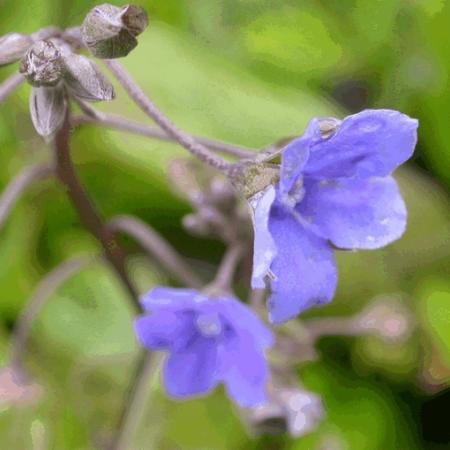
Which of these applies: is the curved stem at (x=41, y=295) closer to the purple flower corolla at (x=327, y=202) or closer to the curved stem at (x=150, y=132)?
the curved stem at (x=150, y=132)

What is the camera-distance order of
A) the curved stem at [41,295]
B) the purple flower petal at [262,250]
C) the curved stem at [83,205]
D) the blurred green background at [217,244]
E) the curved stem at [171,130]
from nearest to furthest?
the purple flower petal at [262,250] < the curved stem at [171,130] < the curved stem at [83,205] < the curved stem at [41,295] < the blurred green background at [217,244]

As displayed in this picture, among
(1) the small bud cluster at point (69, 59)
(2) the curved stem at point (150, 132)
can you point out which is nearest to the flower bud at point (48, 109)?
(1) the small bud cluster at point (69, 59)

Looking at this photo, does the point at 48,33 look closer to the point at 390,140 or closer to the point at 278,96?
the point at 390,140

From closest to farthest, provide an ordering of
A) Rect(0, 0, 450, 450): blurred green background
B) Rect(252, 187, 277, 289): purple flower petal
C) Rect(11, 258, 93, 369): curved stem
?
Rect(252, 187, 277, 289): purple flower petal → Rect(11, 258, 93, 369): curved stem → Rect(0, 0, 450, 450): blurred green background

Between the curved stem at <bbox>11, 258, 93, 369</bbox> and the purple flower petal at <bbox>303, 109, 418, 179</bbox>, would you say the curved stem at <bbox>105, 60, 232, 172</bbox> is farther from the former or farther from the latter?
the curved stem at <bbox>11, 258, 93, 369</bbox>

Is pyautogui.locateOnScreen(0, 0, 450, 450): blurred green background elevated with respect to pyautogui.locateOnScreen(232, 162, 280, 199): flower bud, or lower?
lower

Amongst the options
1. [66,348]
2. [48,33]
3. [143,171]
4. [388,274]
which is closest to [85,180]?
[143,171]

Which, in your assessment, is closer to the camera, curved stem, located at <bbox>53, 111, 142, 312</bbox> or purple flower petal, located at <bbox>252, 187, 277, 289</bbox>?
purple flower petal, located at <bbox>252, 187, 277, 289</bbox>

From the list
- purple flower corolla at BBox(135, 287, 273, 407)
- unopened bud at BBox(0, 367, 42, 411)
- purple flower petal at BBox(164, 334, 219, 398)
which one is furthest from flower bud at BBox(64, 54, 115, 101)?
unopened bud at BBox(0, 367, 42, 411)
